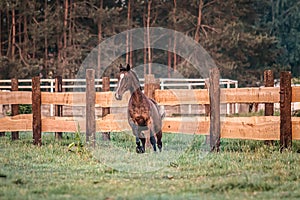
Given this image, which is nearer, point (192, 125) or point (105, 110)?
point (192, 125)

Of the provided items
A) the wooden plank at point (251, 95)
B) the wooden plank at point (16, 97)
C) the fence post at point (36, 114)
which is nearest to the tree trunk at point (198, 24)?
the wooden plank at point (16, 97)

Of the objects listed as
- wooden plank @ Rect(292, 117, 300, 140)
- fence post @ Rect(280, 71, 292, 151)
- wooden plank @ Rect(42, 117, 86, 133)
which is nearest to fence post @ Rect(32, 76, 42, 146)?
wooden plank @ Rect(42, 117, 86, 133)

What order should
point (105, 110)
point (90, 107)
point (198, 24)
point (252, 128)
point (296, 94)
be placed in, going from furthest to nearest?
point (198, 24) → point (105, 110) → point (90, 107) → point (252, 128) → point (296, 94)

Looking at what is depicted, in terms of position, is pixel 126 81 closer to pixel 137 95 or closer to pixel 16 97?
pixel 137 95

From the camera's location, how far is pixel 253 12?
41031 millimetres

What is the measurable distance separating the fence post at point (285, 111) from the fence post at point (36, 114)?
16.2 ft

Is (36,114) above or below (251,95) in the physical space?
below

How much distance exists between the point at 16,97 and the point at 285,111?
588cm

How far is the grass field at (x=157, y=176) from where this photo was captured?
7145 millimetres

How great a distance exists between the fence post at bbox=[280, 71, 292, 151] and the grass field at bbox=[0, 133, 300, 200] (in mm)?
303

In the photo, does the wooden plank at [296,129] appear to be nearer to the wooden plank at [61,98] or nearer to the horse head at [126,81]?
the horse head at [126,81]

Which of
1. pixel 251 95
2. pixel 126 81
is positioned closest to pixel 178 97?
pixel 251 95

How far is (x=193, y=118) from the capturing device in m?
12.7

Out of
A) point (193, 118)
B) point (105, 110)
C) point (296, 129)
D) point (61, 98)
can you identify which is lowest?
point (296, 129)
